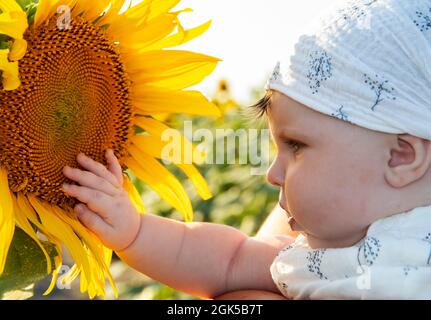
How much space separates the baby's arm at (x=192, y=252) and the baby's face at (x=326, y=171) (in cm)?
22

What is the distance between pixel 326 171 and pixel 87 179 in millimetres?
446

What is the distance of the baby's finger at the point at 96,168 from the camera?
1.77 metres

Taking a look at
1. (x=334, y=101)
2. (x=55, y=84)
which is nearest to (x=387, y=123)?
(x=334, y=101)

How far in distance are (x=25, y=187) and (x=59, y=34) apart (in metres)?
0.29

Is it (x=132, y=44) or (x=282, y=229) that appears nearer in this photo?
(x=132, y=44)

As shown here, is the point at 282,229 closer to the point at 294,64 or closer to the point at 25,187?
the point at 294,64

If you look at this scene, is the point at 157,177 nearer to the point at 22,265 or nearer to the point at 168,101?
the point at 168,101

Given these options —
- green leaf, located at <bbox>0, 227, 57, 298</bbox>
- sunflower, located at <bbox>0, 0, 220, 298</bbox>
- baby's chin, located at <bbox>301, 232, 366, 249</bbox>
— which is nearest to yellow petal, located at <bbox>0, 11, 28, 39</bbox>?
sunflower, located at <bbox>0, 0, 220, 298</bbox>

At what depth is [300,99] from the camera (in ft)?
5.70

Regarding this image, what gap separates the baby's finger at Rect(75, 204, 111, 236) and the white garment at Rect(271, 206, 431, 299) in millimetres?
384

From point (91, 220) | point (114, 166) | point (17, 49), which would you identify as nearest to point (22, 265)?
point (91, 220)

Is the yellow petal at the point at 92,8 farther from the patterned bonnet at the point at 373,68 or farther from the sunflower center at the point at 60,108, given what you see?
the patterned bonnet at the point at 373,68

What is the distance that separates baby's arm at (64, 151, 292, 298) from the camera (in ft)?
6.06

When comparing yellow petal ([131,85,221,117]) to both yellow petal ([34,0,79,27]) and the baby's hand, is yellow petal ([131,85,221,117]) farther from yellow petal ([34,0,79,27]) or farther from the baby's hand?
yellow petal ([34,0,79,27])
